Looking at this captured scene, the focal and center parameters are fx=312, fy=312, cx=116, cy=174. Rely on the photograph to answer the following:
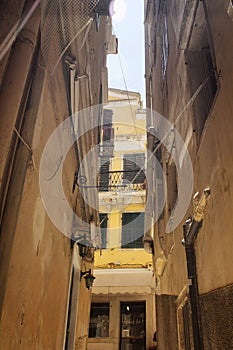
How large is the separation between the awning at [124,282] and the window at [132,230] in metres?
3.57

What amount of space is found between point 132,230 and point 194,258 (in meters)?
12.7

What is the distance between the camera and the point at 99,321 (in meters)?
14.3

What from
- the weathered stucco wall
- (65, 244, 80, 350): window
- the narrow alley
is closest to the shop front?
(65, 244, 80, 350): window

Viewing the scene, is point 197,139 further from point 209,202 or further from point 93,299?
point 93,299

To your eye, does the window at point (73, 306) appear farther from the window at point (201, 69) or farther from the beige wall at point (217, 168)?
the window at point (201, 69)

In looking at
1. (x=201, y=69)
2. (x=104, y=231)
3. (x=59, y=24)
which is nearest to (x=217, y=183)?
(x=201, y=69)

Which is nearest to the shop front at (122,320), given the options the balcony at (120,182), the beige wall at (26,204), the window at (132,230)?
the window at (132,230)

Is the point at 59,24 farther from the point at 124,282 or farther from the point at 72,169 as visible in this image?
the point at 124,282

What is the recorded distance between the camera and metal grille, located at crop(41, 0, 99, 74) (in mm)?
3467

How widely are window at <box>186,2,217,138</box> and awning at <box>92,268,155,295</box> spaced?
9269mm

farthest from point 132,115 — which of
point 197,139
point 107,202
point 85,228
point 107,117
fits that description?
point 197,139

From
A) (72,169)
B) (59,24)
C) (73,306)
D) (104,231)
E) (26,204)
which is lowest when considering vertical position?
(73,306)

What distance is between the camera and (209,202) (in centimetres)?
313

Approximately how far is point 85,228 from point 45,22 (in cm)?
422
